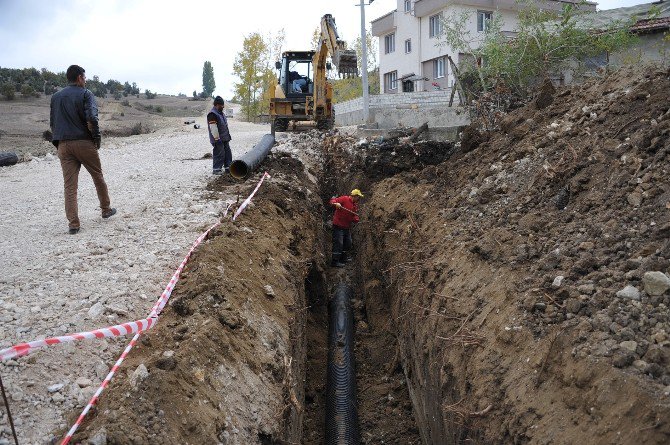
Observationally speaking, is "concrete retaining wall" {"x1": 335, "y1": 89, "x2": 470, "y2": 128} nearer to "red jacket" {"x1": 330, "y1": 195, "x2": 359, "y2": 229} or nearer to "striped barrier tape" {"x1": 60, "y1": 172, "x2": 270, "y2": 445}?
"red jacket" {"x1": 330, "y1": 195, "x2": 359, "y2": 229}

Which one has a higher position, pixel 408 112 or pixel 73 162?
pixel 408 112

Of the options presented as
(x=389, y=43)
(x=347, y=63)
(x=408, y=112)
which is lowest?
(x=408, y=112)

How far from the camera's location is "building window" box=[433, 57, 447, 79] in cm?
3384

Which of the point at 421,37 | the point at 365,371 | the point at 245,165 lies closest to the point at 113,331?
the point at 365,371

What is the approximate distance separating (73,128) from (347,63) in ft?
27.5

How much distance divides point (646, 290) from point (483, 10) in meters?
31.8

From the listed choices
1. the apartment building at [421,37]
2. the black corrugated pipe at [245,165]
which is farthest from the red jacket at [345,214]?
the apartment building at [421,37]

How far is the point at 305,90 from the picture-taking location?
19219 mm

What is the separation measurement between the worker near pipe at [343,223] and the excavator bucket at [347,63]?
444 centimetres

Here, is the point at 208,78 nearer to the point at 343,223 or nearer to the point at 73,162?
the point at 343,223

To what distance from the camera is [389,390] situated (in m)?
7.25

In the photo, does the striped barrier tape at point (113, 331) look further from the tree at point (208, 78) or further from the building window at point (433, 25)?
the tree at point (208, 78)

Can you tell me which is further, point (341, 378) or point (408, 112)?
point (408, 112)

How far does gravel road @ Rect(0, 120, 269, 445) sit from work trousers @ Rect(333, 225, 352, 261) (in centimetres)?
284
